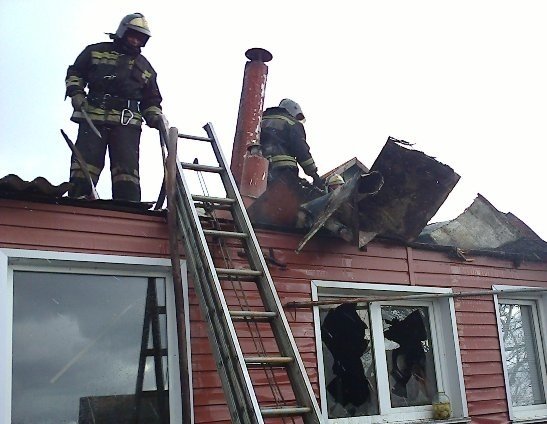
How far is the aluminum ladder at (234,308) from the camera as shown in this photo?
12.0 ft

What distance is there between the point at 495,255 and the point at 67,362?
4.25 m

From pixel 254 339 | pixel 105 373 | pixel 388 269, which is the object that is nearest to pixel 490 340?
pixel 388 269

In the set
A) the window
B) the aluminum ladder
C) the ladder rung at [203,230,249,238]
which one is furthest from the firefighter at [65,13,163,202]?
the window

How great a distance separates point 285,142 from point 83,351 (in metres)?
4.14

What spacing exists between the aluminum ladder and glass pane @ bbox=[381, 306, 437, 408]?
1283 millimetres

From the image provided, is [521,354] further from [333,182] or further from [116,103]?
[116,103]

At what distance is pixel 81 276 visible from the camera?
4.43 metres

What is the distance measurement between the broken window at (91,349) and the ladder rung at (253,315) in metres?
0.77

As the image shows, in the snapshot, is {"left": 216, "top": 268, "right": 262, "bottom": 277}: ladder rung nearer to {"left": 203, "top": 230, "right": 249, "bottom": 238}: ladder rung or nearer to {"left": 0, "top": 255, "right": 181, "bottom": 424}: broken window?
{"left": 203, "top": 230, "right": 249, "bottom": 238}: ladder rung

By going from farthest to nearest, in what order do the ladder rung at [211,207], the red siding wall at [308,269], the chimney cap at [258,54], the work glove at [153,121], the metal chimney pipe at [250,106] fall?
the chimney cap at [258,54] < the metal chimney pipe at [250,106] < the work glove at [153,121] < the ladder rung at [211,207] < the red siding wall at [308,269]

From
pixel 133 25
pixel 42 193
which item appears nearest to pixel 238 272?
pixel 42 193

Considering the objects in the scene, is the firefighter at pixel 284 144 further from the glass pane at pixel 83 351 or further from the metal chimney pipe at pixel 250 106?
the glass pane at pixel 83 351

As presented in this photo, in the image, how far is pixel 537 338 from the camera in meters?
6.93

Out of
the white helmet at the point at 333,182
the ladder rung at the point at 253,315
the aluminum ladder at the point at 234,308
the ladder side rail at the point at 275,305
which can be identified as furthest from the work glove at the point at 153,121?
the white helmet at the point at 333,182
